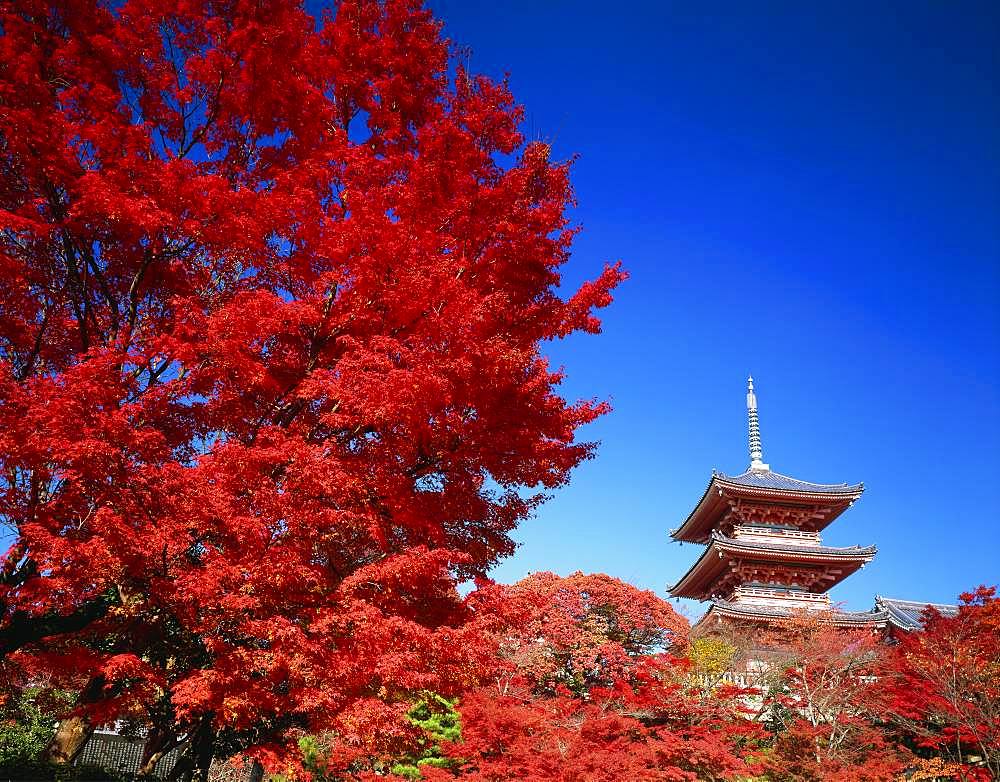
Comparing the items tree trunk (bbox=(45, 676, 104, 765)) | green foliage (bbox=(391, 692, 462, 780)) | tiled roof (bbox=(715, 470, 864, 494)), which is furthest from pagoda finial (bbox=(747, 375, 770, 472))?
tree trunk (bbox=(45, 676, 104, 765))

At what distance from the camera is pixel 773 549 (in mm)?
27297

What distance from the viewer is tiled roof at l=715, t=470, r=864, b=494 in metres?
28.5

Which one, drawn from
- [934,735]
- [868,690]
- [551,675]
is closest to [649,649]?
[551,675]

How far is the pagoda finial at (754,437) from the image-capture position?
34.2 metres

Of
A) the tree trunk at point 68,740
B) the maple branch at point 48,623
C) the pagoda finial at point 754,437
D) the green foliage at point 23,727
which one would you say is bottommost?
the green foliage at point 23,727

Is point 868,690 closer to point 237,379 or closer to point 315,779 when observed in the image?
point 315,779

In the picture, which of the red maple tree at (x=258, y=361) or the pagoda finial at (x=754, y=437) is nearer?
the red maple tree at (x=258, y=361)

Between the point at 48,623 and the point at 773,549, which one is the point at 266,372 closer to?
the point at 48,623

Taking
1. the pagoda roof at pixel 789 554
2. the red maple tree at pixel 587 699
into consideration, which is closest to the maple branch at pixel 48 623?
the red maple tree at pixel 587 699

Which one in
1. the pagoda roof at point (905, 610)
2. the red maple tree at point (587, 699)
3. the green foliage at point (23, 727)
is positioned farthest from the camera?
the pagoda roof at point (905, 610)

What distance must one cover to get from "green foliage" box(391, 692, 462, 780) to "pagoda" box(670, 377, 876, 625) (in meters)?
13.2

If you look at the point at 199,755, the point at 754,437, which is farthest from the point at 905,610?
the point at 199,755

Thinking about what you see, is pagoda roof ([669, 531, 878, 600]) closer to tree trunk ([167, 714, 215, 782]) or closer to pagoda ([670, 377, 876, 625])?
pagoda ([670, 377, 876, 625])

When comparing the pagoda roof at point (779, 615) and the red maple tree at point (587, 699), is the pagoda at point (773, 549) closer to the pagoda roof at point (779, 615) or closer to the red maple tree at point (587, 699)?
the pagoda roof at point (779, 615)
